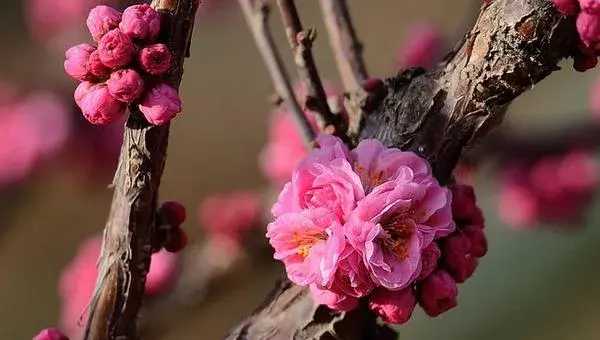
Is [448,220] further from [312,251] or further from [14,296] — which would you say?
[14,296]

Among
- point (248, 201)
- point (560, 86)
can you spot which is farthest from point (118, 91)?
point (560, 86)

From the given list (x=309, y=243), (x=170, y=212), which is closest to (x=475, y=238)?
(x=309, y=243)

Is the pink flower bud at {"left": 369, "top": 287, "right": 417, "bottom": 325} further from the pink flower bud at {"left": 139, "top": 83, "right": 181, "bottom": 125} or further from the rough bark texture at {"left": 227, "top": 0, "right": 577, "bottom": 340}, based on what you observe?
the pink flower bud at {"left": 139, "top": 83, "right": 181, "bottom": 125}

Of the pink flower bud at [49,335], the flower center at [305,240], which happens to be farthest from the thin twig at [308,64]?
the pink flower bud at [49,335]

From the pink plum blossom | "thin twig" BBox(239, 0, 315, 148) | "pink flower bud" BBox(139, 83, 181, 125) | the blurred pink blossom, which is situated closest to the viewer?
"pink flower bud" BBox(139, 83, 181, 125)

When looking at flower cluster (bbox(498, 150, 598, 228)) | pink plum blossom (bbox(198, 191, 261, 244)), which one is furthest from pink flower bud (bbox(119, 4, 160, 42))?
flower cluster (bbox(498, 150, 598, 228))

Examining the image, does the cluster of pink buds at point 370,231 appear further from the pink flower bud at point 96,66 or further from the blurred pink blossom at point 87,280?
the blurred pink blossom at point 87,280

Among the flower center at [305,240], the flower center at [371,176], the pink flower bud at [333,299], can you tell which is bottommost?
the pink flower bud at [333,299]
